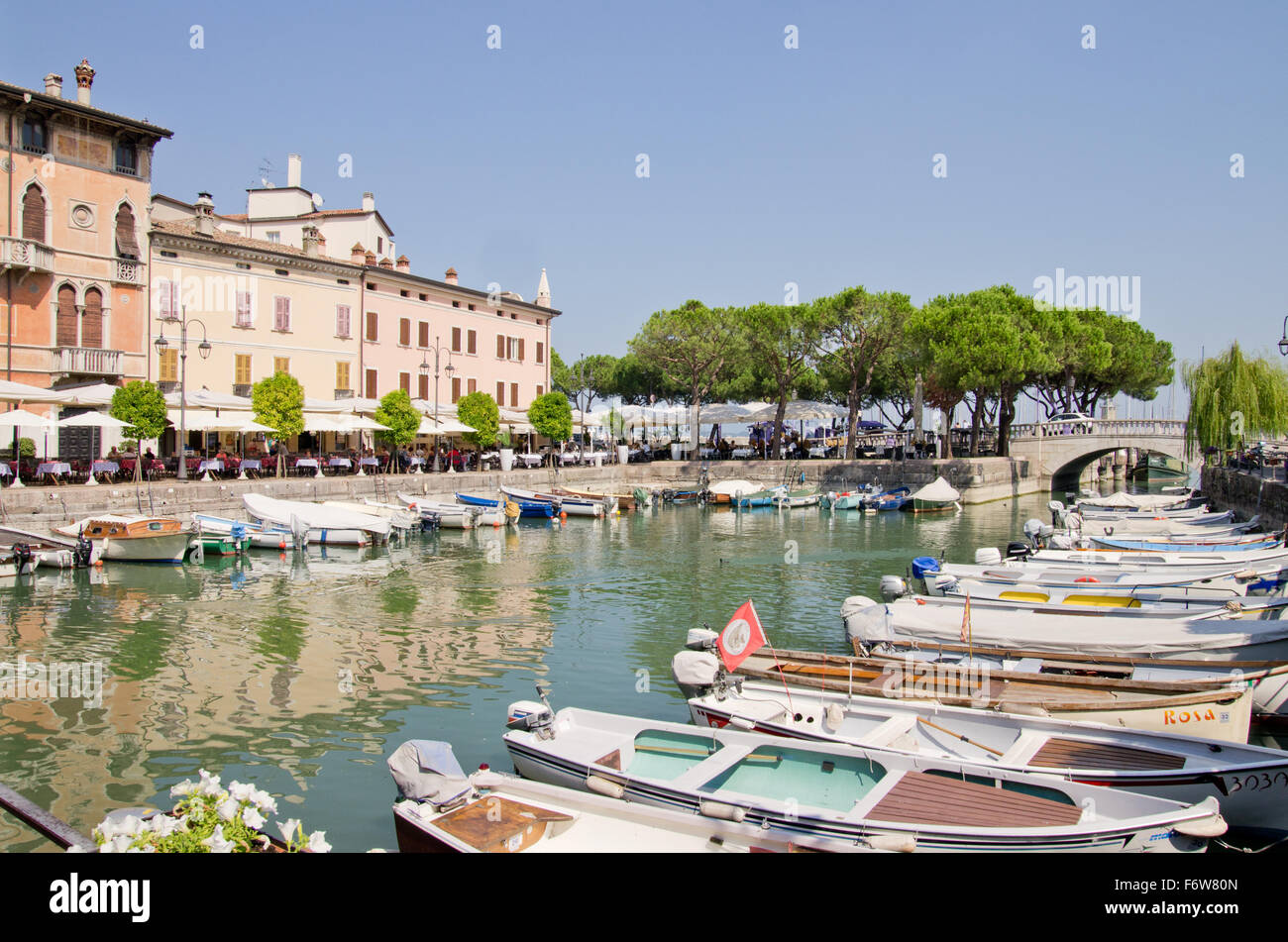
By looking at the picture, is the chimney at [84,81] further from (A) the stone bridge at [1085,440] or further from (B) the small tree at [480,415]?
(A) the stone bridge at [1085,440]

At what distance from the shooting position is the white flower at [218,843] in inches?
207

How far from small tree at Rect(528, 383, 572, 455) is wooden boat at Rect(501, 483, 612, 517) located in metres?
6.63

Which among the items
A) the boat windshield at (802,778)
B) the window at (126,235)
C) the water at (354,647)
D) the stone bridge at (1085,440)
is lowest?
the water at (354,647)

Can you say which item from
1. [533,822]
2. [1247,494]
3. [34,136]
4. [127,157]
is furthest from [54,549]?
[1247,494]

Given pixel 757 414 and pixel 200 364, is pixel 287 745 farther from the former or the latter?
pixel 757 414

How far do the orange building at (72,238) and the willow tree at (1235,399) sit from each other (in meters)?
44.1

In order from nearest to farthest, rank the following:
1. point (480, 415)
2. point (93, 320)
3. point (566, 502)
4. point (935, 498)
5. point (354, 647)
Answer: point (354, 647), point (93, 320), point (566, 502), point (480, 415), point (935, 498)

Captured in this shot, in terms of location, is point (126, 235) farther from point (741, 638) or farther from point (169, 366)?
point (741, 638)

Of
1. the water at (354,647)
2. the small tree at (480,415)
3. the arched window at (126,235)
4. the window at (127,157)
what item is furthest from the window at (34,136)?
the small tree at (480,415)

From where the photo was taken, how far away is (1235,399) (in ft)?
122

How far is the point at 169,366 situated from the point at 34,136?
935 centimetres

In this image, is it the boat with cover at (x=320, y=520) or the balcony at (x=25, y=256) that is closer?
the boat with cover at (x=320, y=520)

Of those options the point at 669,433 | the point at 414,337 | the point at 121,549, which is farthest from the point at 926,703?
the point at 669,433
